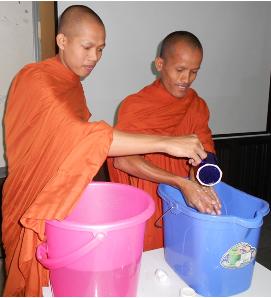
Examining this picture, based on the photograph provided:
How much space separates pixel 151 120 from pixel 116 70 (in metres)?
0.98

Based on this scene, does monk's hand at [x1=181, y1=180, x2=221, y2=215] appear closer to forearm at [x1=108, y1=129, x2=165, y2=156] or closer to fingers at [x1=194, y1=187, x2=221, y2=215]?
fingers at [x1=194, y1=187, x2=221, y2=215]

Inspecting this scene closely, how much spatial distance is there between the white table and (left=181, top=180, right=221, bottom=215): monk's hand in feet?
0.64

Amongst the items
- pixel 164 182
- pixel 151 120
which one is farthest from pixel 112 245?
pixel 151 120

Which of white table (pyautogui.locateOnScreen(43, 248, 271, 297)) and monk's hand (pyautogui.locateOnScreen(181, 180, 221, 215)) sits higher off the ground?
monk's hand (pyautogui.locateOnScreen(181, 180, 221, 215))

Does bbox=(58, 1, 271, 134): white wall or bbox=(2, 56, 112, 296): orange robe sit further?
bbox=(58, 1, 271, 134): white wall

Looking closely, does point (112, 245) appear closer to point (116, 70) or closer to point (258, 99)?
point (116, 70)

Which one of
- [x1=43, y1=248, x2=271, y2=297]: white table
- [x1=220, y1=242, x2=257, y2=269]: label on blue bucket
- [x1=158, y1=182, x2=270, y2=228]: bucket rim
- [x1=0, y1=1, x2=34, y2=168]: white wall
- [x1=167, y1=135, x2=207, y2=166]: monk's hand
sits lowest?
[x1=43, y1=248, x2=271, y2=297]: white table

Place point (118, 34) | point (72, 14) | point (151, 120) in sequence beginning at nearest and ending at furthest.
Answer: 1. point (72, 14)
2. point (151, 120)
3. point (118, 34)

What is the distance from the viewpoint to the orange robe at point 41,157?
0.78 m

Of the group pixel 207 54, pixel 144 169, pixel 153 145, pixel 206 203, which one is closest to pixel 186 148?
pixel 153 145

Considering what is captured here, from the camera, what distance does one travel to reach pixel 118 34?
218cm

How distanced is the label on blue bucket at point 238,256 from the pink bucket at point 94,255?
208 millimetres

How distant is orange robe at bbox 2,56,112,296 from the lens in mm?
783

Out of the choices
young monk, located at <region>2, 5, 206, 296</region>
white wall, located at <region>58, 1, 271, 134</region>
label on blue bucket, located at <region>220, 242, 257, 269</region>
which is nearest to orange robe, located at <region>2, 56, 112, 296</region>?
young monk, located at <region>2, 5, 206, 296</region>
